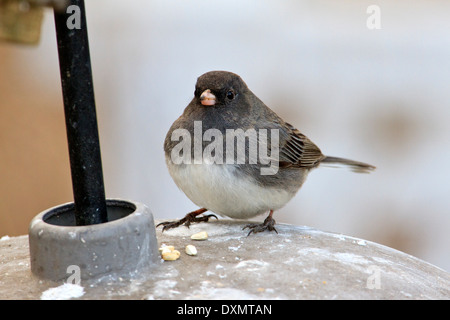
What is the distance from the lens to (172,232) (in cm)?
215

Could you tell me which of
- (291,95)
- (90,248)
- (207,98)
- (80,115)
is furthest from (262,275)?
(291,95)

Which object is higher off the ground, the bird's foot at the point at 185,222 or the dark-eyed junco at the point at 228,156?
the dark-eyed junco at the point at 228,156

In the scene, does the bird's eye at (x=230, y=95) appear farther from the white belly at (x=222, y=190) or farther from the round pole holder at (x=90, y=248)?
the round pole holder at (x=90, y=248)

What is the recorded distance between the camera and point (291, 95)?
393cm

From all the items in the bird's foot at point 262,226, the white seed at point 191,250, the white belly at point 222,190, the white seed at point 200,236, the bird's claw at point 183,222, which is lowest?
the bird's foot at point 262,226

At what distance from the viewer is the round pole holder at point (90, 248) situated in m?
1.52

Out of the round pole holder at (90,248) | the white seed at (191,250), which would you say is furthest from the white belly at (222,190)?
the round pole holder at (90,248)

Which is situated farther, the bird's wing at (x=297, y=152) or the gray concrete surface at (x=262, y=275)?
the bird's wing at (x=297, y=152)

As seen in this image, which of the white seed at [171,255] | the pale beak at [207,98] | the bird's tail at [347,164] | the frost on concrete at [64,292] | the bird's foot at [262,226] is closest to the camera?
the frost on concrete at [64,292]

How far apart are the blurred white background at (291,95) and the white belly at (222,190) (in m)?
1.59

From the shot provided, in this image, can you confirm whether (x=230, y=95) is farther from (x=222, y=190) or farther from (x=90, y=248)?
(x=90, y=248)

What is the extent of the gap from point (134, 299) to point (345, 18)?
308 cm
